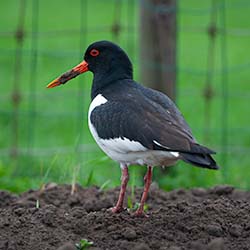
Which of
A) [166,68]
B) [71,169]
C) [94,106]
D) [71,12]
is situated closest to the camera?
[94,106]

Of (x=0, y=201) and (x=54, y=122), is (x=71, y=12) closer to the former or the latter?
(x=54, y=122)

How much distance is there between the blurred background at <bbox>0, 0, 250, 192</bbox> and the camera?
386 inches

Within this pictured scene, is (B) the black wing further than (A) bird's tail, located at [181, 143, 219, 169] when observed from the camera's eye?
Yes

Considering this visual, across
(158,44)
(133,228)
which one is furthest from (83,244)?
(158,44)

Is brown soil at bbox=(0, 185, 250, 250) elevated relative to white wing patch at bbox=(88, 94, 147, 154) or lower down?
lower down

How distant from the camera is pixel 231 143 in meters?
13.4

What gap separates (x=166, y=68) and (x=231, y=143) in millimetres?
3802

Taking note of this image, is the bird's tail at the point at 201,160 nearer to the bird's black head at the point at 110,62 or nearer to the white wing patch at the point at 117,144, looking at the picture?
the white wing patch at the point at 117,144

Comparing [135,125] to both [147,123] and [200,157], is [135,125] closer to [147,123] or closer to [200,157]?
[147,123]

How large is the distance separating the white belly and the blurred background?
3.01 feet

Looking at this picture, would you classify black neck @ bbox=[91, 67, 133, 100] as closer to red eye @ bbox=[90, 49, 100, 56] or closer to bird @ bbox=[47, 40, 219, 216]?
bird @ bbox=[47, 40, 219, 216]

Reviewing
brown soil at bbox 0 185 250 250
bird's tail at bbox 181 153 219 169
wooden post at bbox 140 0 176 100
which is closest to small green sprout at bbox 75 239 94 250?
brown soil at bbox 0 185 250 250

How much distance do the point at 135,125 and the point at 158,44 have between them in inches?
127

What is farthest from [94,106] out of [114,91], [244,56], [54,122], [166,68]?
[244,56]
